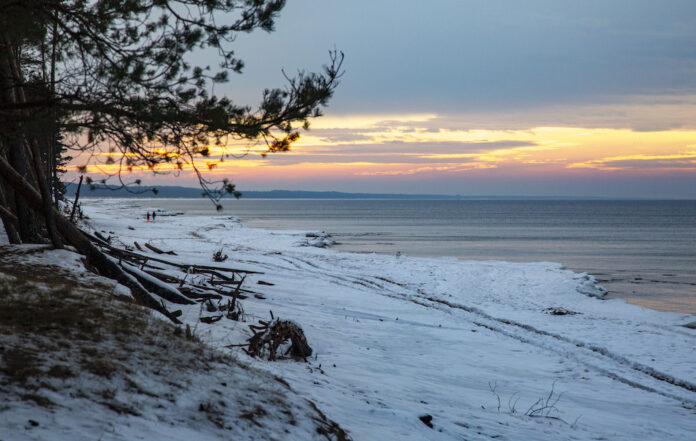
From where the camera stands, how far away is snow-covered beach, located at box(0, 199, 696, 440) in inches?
258

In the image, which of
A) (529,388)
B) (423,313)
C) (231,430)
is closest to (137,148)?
(231,430)

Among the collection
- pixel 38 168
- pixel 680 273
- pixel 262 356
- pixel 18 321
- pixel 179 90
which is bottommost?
pixel 680 273

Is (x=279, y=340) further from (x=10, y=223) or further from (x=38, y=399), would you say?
(x=10, y=223)

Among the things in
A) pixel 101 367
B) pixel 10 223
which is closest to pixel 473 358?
pixel 101 367

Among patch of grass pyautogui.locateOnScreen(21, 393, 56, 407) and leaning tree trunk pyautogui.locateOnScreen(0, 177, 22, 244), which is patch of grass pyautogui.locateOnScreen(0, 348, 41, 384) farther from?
leaning tree trunk pyautogui.locateOnScreen(0, 177, 22, 244)

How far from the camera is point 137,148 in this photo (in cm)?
802

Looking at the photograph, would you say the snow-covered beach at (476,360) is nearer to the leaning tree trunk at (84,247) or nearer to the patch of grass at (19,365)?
the leaning tree trunk at (84,247)

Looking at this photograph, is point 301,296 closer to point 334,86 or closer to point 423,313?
point 423,313

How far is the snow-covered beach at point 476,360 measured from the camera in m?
6.56

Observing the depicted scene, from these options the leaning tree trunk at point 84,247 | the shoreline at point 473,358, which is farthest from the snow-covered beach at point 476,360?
the leaning tree trunk at point 84,247

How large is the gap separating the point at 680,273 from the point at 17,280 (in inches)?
1371

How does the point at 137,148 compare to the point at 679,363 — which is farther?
the point at 679,363

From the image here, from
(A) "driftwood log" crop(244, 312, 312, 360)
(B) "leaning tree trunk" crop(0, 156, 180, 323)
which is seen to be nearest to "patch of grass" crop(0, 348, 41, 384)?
(A) "driftwood log" crop(244, 312, 312, 360)

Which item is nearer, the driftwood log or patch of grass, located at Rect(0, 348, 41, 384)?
patch of grass, located at Rect(0, 348, 41, 384)
